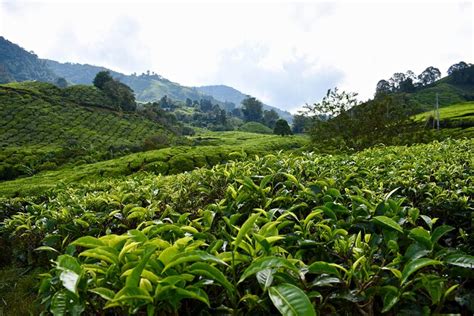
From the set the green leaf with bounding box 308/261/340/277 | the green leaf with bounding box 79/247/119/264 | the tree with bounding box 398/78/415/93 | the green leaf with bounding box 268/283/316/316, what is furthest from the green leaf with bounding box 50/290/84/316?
the tree with bounding box 398/78/415/93

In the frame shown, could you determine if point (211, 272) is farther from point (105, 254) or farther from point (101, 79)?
point (101, 79)

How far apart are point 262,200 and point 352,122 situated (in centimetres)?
1896

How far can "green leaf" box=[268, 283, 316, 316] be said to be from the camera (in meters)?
1.38

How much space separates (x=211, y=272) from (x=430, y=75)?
126201 millimetres

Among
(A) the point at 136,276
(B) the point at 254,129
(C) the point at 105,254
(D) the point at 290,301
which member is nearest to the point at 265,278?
(D) the point at 290,301

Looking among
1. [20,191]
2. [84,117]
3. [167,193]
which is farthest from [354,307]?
[84,117]

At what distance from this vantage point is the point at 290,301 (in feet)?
4.66

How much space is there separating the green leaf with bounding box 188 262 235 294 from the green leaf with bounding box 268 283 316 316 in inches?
8.3

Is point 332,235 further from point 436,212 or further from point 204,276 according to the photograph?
point 436,212

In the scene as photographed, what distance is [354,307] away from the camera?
1.81 m

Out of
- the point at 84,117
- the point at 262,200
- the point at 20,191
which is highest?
the point at 84,117

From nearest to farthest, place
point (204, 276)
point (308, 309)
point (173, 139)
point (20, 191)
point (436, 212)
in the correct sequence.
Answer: point (308, 309) < point (204, 276) < point (436, 212) < point (20, 191) < point (173, 139)

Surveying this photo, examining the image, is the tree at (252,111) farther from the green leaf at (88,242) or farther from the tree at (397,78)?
the green leaf at (88,242)

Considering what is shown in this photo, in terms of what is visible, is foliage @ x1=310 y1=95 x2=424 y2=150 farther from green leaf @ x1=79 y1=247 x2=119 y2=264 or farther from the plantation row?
green leaf @ x1=79 y1=247 x2=119 y2=264
